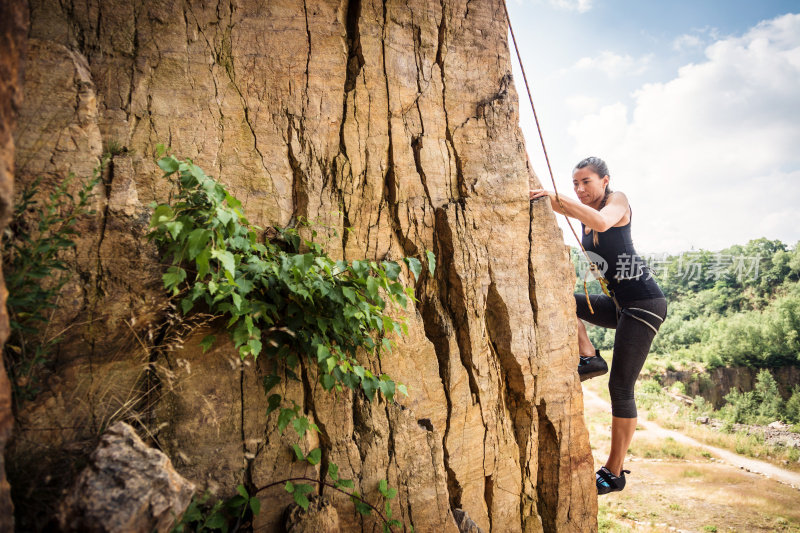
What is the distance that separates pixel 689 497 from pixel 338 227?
28.5ft

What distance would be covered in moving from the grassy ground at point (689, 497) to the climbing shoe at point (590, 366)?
2.94 m

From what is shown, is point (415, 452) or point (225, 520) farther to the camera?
point (415, 452)

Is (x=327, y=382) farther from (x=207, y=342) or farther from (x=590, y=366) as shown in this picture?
(x=590, y=366)

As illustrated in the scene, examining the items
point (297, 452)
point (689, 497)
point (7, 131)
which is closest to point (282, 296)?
point (297, 452)

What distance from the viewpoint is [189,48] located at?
327 centimetres

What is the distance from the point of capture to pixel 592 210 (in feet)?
13.6

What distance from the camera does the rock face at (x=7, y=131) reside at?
1738 millimetres

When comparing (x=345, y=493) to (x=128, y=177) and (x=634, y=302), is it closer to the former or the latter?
(x=128, y=177)

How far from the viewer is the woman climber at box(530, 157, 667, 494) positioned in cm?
418

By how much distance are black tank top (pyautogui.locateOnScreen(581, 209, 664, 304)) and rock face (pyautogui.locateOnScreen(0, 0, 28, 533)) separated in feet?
15.0

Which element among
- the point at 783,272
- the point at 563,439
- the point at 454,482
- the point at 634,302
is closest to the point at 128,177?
the point at 454,482

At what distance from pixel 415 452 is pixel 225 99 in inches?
124

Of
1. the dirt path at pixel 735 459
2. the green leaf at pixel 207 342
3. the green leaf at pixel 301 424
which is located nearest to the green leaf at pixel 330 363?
the green leaf at pixel 301 424

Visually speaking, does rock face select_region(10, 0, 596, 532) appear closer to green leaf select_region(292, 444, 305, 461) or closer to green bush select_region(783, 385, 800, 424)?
green leaf select_region(292, 444, 305, 461)
